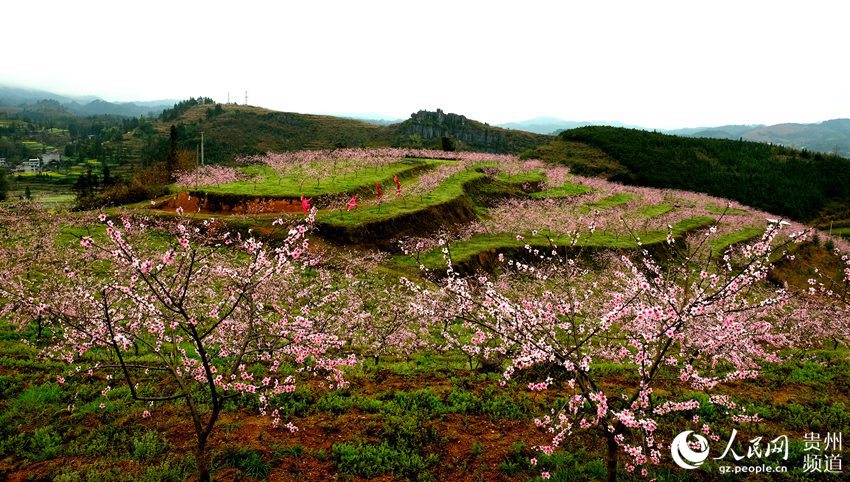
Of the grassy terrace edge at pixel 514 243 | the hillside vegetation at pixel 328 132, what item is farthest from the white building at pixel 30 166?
the grassy terrace edge at pixel 514 243

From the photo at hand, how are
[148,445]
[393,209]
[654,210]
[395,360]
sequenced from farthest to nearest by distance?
[654,210], [393,209], [395,360], [148,445]

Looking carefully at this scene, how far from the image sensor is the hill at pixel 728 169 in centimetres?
9250

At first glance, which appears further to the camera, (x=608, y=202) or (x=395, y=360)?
(x=608, y=202)

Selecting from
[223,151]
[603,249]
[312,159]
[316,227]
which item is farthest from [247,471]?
[223,151]

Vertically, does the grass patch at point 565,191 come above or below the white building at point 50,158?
above

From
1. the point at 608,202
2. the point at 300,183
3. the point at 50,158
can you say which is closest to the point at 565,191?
the point at 608,202

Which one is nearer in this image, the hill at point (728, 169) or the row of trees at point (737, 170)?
the hill at point (728, 169)

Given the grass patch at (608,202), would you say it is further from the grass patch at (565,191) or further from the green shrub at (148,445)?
the green shrub at (148,445)

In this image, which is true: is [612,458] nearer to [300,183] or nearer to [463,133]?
[300,183]

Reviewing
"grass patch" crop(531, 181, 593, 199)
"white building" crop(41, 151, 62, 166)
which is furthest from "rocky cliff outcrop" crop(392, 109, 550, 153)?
"white building" crop(41, 151, 62, 166)

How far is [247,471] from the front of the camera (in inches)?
315

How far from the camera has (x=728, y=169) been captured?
339ft

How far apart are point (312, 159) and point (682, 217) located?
55.9 m

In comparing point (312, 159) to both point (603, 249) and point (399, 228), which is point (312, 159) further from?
point (603, 249)
